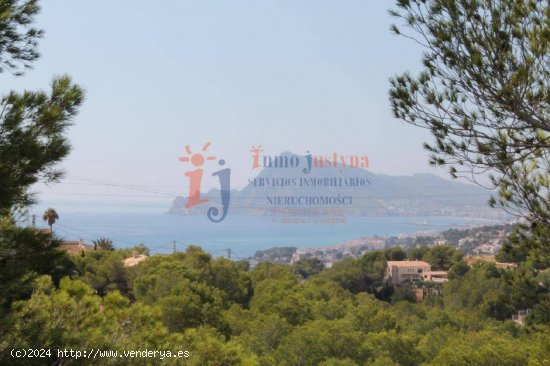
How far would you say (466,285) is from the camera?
3189 centimetres

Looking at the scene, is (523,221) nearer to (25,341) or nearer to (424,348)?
(25,341)

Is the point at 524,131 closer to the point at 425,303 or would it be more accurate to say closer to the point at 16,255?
the point at 16,255

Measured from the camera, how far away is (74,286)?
625cm

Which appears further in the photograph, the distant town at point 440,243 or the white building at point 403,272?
the distant town at point 440,243

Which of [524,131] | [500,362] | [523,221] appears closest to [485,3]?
[524,131]

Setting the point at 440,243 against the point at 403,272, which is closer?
the point at 403,272

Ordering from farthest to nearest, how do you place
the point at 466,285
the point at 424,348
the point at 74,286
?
the point at 466,285, the point at 424,348, the point at 74,286

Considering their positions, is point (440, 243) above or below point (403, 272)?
above

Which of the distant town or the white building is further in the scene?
the distant town

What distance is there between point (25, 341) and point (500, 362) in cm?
1037

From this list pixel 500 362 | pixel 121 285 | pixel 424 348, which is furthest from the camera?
pixel 121 285

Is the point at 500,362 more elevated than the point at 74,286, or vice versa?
the point at 74,286

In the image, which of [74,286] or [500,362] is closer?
[74,286]

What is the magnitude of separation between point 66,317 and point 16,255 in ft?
3.03
